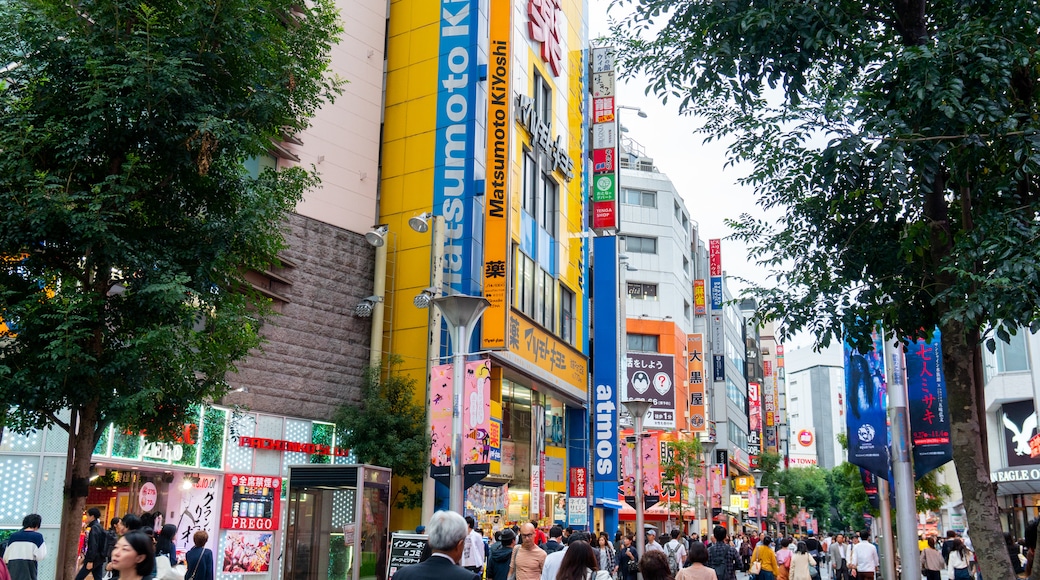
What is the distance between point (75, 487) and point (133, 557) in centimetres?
462

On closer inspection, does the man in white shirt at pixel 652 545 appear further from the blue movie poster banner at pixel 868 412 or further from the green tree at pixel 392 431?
the green tree at pixel 392 431

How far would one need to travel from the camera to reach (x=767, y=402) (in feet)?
331

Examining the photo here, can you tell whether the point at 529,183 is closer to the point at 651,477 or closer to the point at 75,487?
the point at 651,477

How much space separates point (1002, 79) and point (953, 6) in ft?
4.96

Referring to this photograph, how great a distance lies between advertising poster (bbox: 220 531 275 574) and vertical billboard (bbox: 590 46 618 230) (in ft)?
62.2

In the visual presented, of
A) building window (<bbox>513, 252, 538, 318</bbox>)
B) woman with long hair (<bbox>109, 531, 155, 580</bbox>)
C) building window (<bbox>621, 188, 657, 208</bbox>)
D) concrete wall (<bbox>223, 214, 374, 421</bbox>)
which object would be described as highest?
building window (<bbox>621, 188, 657, 208</bbox>)

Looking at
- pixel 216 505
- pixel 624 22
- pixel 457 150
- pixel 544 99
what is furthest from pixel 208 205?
pixel 544 99

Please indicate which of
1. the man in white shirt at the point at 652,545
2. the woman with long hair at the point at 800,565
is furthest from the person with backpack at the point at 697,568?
the woman with long hair at the point at 800,565

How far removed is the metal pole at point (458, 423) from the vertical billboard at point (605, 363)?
742 inches

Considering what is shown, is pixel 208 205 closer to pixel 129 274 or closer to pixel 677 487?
pixel 129 274

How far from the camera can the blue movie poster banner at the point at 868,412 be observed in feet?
54.3

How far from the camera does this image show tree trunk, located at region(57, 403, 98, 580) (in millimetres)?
9156

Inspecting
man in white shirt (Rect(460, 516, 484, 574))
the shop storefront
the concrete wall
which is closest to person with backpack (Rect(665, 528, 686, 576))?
man in white shirt (Rect(460, 516, 484, 574))

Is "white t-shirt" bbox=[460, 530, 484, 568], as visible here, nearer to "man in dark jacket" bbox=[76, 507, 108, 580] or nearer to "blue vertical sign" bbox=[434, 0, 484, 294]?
"man in dark jacket" bbox=[76, 507, 108, 580]
